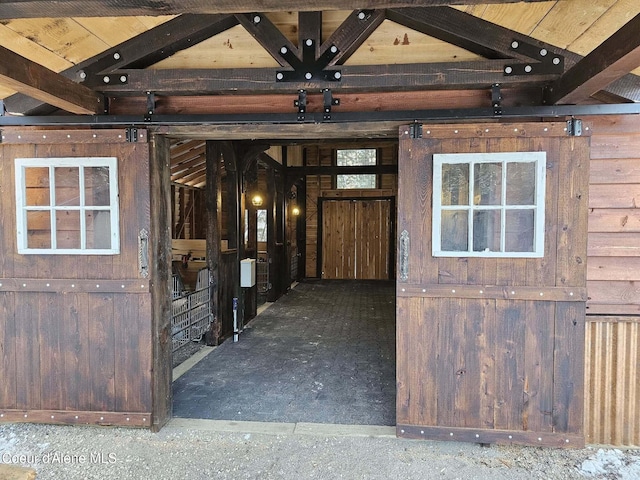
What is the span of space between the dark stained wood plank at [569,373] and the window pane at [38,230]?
360cm

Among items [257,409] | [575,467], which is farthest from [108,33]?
[575,467]

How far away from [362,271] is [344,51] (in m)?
8.54

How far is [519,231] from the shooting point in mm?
2525

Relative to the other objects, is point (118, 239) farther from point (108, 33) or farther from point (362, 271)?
point (362, 271)

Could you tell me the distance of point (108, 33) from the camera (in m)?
2.39

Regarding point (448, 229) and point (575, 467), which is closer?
point (575, 467)

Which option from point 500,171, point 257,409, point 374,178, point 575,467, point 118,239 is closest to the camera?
point 575,467

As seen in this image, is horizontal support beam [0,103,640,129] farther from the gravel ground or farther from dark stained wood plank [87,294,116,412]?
the gravel ground

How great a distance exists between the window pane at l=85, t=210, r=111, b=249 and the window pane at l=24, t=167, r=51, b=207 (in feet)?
1.10

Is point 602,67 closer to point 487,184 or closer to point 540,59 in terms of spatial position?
point 540,59

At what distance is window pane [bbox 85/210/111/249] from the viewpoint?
2.75 m

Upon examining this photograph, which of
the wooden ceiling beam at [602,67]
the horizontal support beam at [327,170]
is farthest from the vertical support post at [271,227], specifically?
the wooden ceiling beam at [602,67]

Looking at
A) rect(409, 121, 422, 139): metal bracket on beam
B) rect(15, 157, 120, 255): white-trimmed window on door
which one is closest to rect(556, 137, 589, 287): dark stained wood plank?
rect(409, 121, 422, 139): metal bracket on beam

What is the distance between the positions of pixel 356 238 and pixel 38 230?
8.41 metres
